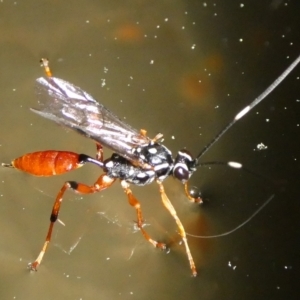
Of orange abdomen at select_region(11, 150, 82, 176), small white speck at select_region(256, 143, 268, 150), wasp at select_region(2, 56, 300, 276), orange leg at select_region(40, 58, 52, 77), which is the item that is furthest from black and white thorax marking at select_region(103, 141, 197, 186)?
orange leg at select_region(40, 58, 52, 77)

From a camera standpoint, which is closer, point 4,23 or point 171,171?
point 171,171

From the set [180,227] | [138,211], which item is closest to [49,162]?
[138,211]

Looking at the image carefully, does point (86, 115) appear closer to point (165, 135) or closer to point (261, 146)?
point (165, 135)

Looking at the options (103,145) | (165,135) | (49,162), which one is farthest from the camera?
(165,135)

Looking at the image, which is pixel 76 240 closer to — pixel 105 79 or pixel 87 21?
pixel 105 79

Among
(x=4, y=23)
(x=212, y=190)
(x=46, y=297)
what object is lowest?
(x=46, y=297)

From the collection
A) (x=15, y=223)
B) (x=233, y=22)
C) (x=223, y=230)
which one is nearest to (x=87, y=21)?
(x=233, y=22)

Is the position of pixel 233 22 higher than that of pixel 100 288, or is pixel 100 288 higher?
pixel 233 22

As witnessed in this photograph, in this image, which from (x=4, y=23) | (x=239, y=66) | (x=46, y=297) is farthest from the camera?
(x=4, y=23)
